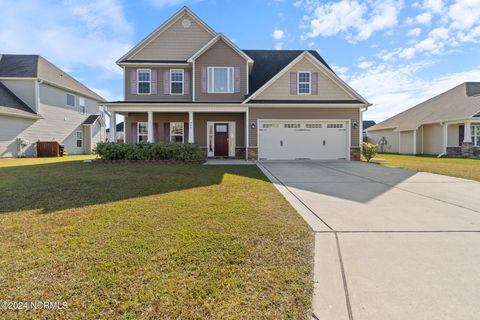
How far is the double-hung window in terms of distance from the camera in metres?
16.9

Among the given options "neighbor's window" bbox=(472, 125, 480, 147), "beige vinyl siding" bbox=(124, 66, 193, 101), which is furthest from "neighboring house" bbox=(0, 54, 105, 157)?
"neighbor's window" bbox=(472, 125, 480, 147)

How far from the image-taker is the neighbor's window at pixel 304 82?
15719 millimetres

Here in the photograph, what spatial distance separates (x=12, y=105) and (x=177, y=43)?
12500 mm

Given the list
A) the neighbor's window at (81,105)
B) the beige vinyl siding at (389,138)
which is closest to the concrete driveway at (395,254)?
the beige vinyl siding at (389,138)

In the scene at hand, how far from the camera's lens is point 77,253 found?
2998 millimetres

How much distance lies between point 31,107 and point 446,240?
25.0 metres

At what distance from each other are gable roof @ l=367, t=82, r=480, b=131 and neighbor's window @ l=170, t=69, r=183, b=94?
66.0 feet

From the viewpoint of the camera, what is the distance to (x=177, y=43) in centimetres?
1720

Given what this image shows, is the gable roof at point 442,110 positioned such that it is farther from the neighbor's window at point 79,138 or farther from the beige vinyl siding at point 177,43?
the neighbor's window at point 79,138

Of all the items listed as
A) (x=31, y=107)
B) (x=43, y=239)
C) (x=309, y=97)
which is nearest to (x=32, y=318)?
(x=43, y=239)

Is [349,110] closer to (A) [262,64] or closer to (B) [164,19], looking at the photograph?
(A) [262,64]

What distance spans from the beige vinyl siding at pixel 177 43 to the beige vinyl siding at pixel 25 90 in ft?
30.8

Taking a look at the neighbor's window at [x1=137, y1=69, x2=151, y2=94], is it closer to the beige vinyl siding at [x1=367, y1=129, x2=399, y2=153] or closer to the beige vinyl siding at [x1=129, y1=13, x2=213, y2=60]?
the beige vinyl siding at [x1=129, y1=13, x2=213, y2=60]

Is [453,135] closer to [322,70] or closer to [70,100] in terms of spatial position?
[322,70]
